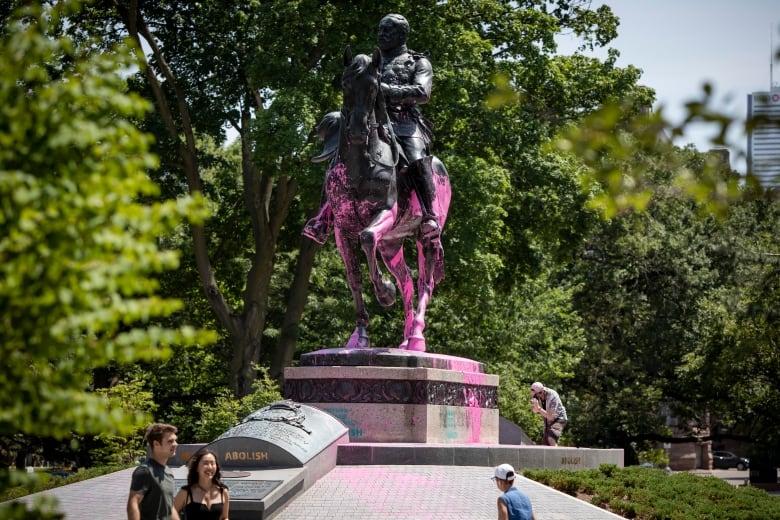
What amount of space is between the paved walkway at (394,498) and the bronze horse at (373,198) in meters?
3.13

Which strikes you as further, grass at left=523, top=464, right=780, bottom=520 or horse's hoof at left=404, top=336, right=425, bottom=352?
horse's hoof at left=404, top=336, right=425, bottom=352

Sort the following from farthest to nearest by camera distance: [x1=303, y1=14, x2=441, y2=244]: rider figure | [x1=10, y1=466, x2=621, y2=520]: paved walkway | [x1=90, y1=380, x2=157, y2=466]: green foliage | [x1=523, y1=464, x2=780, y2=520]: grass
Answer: [x1=90, y1=380, x2=157, y2=466]: green foliage → [x1=303, y1=14, x2=441, y2=244]: rider figure → [x1=523, y1=464, x2=780, y2=520]: grass → [x1=10, y1=466, x2=621, y2=520]: paved walkway

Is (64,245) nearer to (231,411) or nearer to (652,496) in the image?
(652,496)

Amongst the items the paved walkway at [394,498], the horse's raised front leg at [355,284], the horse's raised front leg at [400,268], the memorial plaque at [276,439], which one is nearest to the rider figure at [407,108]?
the horse's raised front leg at [355,284]

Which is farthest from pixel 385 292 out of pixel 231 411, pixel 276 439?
pixel 231 411

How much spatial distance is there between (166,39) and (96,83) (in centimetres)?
2822

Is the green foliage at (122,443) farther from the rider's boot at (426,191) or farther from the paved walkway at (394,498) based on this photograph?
the rider's boot at (426,191)

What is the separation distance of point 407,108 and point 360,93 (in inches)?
75.8

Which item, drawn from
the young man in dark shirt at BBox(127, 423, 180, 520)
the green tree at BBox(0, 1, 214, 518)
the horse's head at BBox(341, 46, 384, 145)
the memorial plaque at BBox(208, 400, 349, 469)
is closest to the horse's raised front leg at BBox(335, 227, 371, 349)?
the horse's head at BBox(341, 46, 384, 145)

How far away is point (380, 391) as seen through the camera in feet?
52.9

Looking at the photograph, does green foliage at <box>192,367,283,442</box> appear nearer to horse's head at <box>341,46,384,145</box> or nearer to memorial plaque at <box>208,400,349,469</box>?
memorial plaque at <box>208,400,349,469</box>

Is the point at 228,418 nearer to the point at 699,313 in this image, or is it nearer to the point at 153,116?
the point at 153,116

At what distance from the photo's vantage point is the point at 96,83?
5.07 metres

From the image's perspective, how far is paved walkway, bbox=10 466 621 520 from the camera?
1226 centimetres
